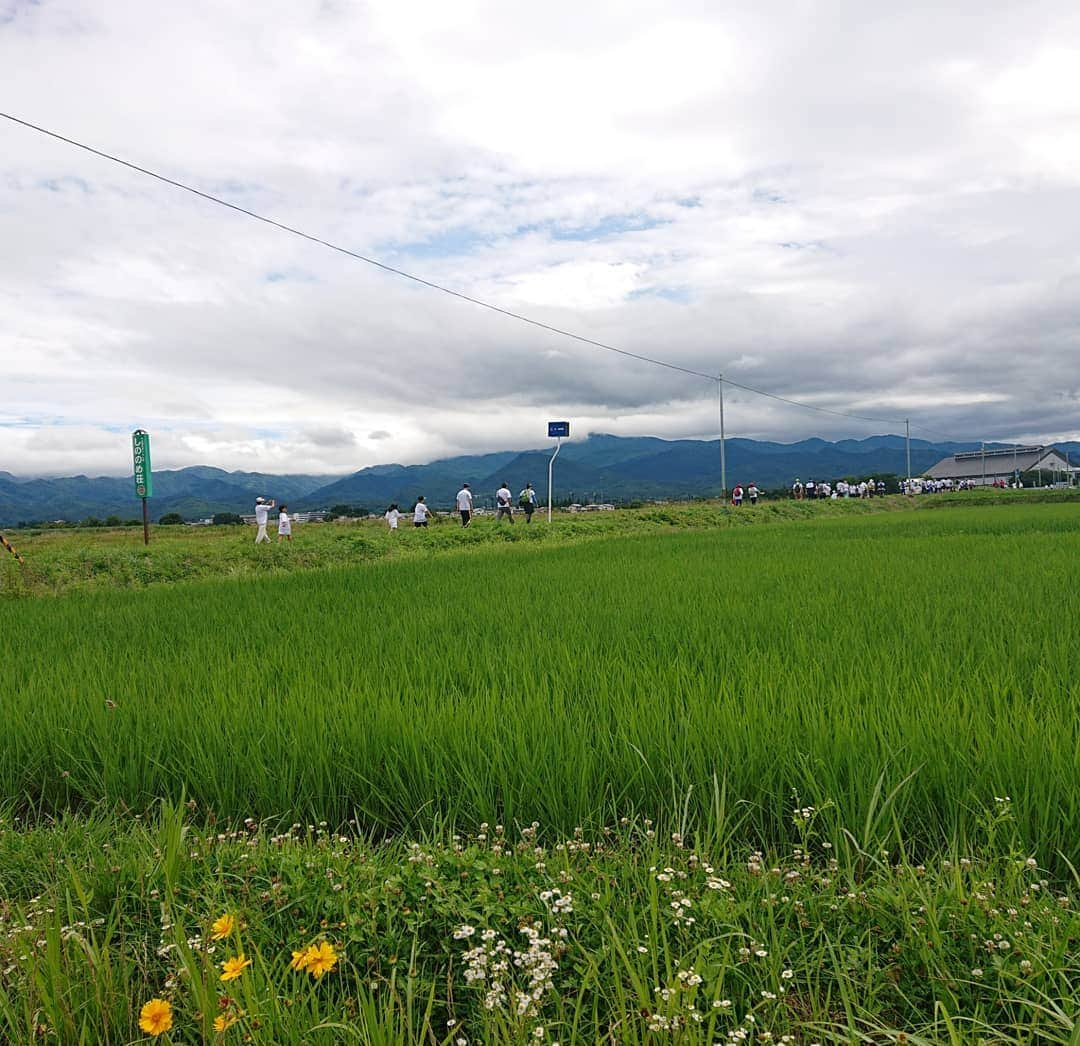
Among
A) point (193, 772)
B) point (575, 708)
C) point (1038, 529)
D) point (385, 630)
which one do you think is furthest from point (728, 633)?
point (1038, 529)

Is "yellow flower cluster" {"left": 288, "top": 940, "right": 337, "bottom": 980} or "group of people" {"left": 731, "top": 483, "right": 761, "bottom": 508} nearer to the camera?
"yellow flower cluster" {"left": 288, "top": 940, "right": 337, "bottom": 980}

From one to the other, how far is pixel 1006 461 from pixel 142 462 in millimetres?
112407

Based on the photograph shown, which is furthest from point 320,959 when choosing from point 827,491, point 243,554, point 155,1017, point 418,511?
point 827,491

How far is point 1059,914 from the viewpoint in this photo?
1.63 metres

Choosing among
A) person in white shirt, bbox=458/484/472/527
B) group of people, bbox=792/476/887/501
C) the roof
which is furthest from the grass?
the roof

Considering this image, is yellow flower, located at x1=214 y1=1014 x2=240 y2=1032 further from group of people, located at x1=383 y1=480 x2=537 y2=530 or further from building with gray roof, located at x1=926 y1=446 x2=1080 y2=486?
building with gray roof, located at x1=926 y1=446 x2=1080 y2=486

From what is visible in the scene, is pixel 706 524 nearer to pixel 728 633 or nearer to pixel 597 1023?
pixel 728 633

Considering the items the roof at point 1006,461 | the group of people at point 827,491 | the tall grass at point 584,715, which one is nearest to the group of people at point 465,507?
the tall grass at point 584,715

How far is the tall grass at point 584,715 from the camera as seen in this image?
7.47 ft

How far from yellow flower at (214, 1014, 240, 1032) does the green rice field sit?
2 cm

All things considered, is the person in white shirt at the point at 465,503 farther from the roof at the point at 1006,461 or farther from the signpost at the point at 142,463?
the roof at the point at 1006,461

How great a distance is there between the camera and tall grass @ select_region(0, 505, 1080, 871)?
2.28m

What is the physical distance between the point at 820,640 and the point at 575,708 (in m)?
1.98

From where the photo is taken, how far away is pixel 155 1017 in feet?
4.13
